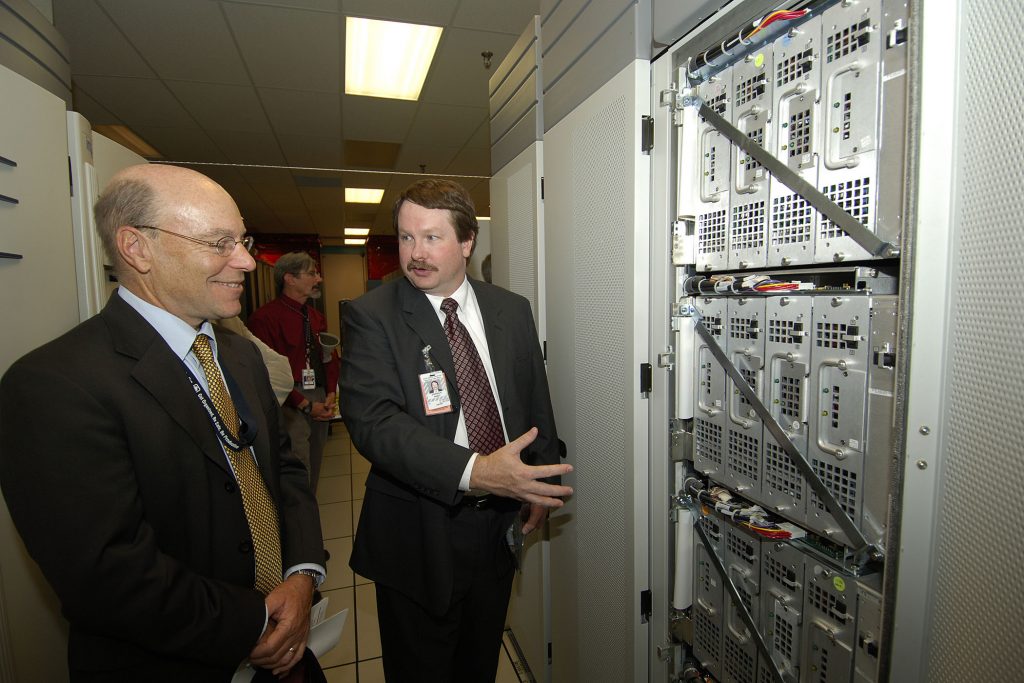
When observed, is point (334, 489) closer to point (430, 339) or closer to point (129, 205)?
point (430, 339)

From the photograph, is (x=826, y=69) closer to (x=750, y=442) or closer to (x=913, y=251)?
(x=913, y=251)

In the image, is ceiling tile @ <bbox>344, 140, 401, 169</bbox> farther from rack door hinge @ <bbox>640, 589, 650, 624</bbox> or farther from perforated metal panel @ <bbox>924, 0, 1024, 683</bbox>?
perforated metal panel @ <bbox>924, 0, 1024, 683</bbox>

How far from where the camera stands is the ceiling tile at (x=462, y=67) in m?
3.46

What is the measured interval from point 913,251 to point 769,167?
367 millimetres

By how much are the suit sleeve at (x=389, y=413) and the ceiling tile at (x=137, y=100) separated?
411cm

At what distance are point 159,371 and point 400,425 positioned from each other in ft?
1.85

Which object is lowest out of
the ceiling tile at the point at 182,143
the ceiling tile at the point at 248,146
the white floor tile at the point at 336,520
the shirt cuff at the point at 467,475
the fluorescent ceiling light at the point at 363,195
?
the white floor tile at the point at 336,520

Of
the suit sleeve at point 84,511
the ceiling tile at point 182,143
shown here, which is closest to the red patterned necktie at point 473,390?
the suit sleeve at point 84,511

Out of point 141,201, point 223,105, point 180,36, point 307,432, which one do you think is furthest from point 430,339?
point 223,105

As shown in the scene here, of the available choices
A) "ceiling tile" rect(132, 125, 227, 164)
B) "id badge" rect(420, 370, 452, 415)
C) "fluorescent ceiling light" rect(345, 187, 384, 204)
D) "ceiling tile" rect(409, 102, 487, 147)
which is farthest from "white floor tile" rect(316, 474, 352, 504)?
"fluorescent ceiling light" rect(345, 187, 384, 204)

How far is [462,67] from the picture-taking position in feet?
12.7

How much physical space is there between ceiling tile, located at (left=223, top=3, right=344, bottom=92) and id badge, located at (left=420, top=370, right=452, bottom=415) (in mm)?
2903

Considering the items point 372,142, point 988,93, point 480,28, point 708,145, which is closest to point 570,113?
point 708,145

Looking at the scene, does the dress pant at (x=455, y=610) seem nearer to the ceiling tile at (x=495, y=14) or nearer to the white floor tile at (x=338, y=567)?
the white floor tile at (x=338, y=567)
